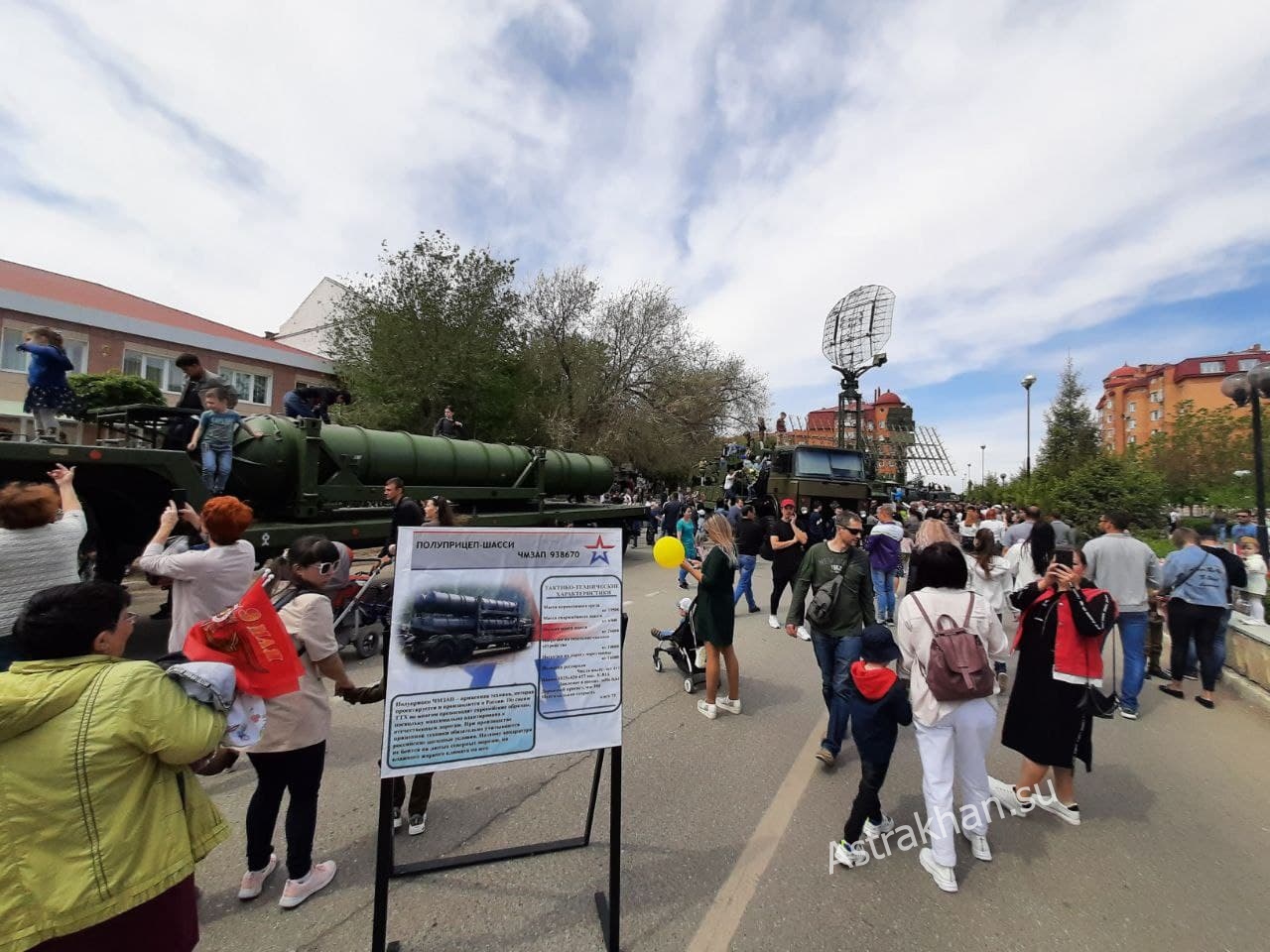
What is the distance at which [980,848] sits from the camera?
2949 millimetres

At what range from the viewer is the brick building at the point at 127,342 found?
1711 centimetres

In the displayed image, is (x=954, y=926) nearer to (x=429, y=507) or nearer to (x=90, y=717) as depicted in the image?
(x=90, y=717)

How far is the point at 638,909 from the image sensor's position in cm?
254

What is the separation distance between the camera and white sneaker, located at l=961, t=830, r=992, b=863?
2.94m

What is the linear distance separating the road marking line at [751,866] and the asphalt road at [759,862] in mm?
10

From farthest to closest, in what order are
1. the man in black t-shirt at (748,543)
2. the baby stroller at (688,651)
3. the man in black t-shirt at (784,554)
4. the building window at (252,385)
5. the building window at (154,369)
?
the building window at (252,385), the building window at (154,369), the man in black t-shirt at (748,543), the man in black t-shirt at (784,554), the baby stroller at (688,651)

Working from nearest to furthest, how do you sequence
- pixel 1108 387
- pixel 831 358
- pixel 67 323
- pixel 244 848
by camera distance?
pixel 244 848, pixel 67 323, pixel 831 358, pixel 1108 387

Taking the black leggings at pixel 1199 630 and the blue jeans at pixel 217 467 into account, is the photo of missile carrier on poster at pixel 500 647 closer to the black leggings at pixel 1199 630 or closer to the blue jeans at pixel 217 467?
the blue jeans at pixel 217 467

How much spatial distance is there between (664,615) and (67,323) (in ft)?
73.4

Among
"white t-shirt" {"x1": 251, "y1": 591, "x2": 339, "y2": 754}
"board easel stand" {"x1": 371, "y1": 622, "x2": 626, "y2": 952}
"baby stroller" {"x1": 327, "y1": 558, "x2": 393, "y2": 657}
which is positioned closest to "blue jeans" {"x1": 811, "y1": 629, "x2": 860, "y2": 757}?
"board easel stand" {"x1": 371, "y1": 622, "x2": 626, "y2": 952}

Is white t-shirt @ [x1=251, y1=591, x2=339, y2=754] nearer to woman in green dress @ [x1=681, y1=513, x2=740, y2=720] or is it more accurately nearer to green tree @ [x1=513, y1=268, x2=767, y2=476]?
woman in green dress @ [x1=681, y1=513, x2=740, y2=720]

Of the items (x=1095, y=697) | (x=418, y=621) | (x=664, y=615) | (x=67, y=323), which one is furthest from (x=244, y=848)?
(x=67, y=323)

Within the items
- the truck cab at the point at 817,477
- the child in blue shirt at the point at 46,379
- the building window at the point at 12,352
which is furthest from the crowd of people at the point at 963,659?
the building window at the point at 12,352

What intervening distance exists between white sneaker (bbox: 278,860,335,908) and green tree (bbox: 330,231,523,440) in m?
19.6
